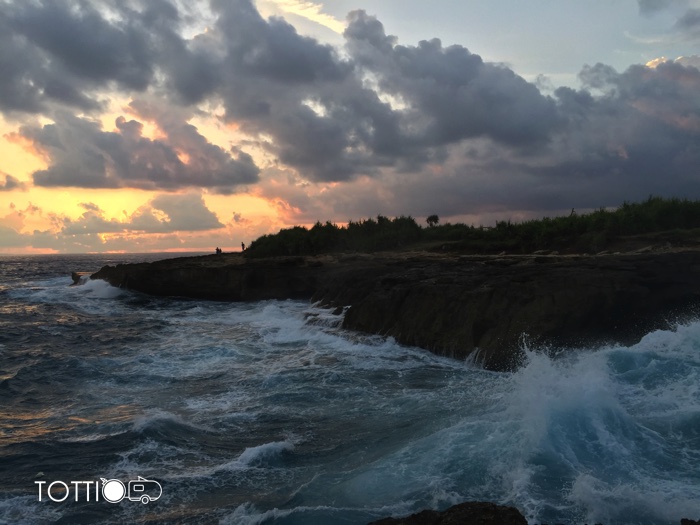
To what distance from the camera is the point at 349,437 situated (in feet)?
37.4

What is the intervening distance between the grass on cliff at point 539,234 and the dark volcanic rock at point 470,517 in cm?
2560

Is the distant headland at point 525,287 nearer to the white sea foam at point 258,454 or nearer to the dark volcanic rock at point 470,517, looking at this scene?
the white sea foam at point 258,454

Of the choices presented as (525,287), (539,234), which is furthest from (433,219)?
(525,287)

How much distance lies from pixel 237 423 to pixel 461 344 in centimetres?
914

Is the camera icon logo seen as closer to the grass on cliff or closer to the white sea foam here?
the white sea foam

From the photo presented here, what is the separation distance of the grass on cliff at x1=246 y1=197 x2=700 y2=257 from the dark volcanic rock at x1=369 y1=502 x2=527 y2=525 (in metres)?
25.6

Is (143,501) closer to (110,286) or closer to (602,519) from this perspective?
(602,519)

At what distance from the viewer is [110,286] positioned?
153 feet

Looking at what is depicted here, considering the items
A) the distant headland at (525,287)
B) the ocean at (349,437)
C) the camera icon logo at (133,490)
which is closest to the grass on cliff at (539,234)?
the distant headland at (525,287)

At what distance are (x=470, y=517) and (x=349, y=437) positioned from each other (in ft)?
17.8

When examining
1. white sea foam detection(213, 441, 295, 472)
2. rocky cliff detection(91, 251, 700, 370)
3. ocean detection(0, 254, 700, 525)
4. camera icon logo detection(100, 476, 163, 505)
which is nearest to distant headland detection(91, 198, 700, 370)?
rocky cliff detection(91, 251, 700, 370)

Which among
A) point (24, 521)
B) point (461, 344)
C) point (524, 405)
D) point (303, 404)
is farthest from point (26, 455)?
point (461, 344)

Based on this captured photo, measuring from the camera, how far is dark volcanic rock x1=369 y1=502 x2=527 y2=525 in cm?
616

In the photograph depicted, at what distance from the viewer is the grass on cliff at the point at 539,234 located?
3322cm
